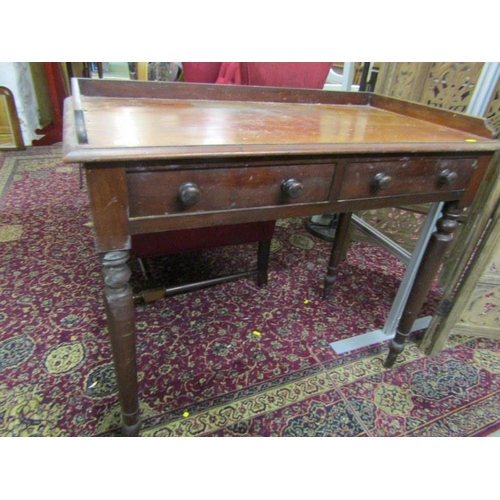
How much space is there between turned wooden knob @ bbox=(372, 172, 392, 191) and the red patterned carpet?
0.74m

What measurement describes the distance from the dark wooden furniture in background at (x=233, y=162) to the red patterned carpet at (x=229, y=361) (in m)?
0.27

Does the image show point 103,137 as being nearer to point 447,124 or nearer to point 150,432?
point 150,432

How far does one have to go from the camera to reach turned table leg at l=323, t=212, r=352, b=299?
1478 millimetres

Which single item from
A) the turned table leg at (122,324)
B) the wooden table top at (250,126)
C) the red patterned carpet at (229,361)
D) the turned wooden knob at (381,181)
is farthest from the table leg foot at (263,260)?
the turned table leg at (122,324)

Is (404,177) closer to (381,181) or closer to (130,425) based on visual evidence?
(381,181)

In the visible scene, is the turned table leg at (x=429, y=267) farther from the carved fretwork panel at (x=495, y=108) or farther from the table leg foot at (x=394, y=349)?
the carved fretwork panel at (x=495, y=108)

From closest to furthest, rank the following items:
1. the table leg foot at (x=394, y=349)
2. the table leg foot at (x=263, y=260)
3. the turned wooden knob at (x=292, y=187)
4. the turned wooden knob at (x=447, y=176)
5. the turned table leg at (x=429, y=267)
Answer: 1. the turned wooden knob at (x=292, y=187)
2. the turned wooden knob at (x=447, y=176)
3. the turned table leg at (x=429, y=267)
4. the table leg foot at (x=394, y=349)
5. the table leg foot at (x=263, y=260)

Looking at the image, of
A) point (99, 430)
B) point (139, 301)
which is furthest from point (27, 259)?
point (99, 430)

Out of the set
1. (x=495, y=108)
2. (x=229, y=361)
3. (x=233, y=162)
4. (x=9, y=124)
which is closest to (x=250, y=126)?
(x=233, y=162)

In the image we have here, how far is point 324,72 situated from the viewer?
5.46 feet

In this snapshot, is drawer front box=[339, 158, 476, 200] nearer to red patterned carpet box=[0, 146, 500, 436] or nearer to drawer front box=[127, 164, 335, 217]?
drawer front box=[127, 164, 335, 217]

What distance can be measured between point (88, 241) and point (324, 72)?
5.09 feet

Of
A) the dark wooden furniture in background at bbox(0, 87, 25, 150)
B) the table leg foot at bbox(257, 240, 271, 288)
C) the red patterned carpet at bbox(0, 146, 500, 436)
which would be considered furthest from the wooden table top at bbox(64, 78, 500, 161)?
the dark wooden furniture in background at bbox(0, 87, 25, 150)

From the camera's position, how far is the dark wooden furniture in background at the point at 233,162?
2.11 ft
